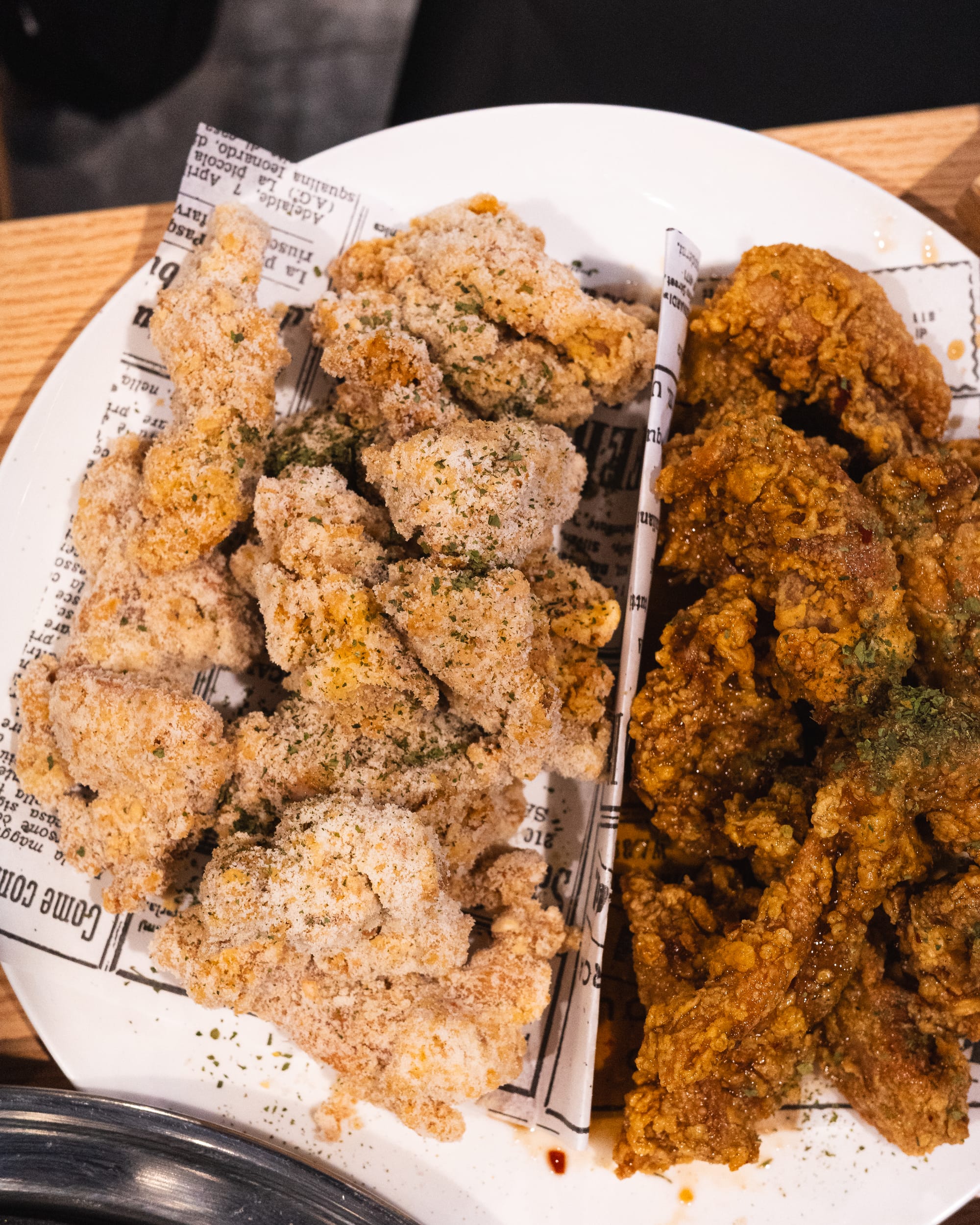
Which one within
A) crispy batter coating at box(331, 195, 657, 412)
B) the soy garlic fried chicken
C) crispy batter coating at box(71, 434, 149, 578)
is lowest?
the soy garlic fried chicken

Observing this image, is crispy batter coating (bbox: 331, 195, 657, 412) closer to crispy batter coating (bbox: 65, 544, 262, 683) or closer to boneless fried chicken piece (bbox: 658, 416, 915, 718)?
boneless fried chicken piece (bbox: 658, 416, 915, 718)

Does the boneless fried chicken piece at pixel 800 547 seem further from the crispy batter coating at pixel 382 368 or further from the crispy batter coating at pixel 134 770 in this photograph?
the crispy batter coating at pixel 134 770

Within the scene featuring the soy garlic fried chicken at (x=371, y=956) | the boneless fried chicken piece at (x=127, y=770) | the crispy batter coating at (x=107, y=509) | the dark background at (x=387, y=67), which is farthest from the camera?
the dark background at (x=387, y=67)

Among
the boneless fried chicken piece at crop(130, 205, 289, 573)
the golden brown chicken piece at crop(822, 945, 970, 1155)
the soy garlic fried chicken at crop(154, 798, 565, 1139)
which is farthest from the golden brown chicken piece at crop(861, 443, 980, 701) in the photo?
the boneless fried chicken piece at crop(130, 205, 289, 573)

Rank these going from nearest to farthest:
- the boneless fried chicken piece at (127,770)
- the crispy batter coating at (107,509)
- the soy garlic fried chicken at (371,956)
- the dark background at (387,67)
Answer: the soy garlic fried chicken at (371,956), the boneless fried chicken piece at (127,770), the crispy batter coating at (107,509), the dark background at (387,67)

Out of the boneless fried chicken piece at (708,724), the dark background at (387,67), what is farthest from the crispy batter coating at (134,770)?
the dark background at (387,67)

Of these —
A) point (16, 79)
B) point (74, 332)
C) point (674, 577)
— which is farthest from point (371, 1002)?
point (16, 79)
